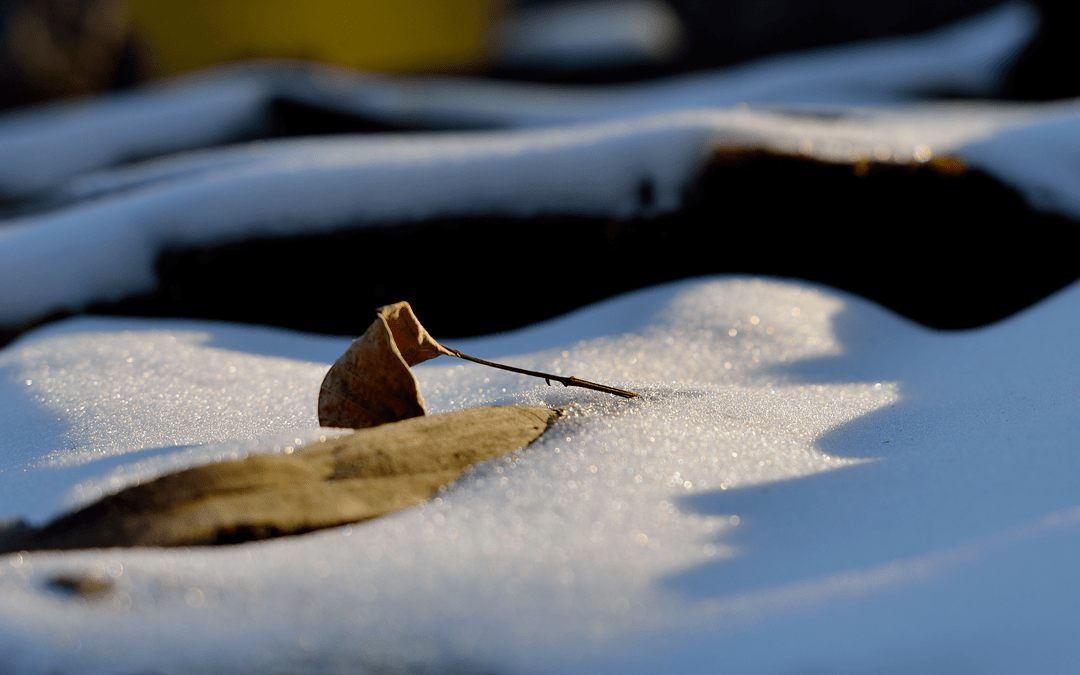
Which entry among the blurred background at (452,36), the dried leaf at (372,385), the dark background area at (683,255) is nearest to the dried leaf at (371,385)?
the dried leaf at (372,385)

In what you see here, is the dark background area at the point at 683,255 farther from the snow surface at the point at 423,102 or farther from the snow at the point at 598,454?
the snow surface at the point at 423,102

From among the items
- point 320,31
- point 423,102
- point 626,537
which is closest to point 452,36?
point 320,31

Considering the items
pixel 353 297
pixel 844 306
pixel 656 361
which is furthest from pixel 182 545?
pixel 844 306

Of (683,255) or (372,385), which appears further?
(683,255)

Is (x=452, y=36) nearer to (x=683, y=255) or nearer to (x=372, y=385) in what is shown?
(x=683, y=255)

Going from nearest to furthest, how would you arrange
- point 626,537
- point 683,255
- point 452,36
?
point 626,537, point 683,255, point 452,36

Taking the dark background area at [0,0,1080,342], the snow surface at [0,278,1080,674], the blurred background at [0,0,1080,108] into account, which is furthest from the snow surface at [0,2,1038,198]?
the snow surface at [0,278,1080,674]
